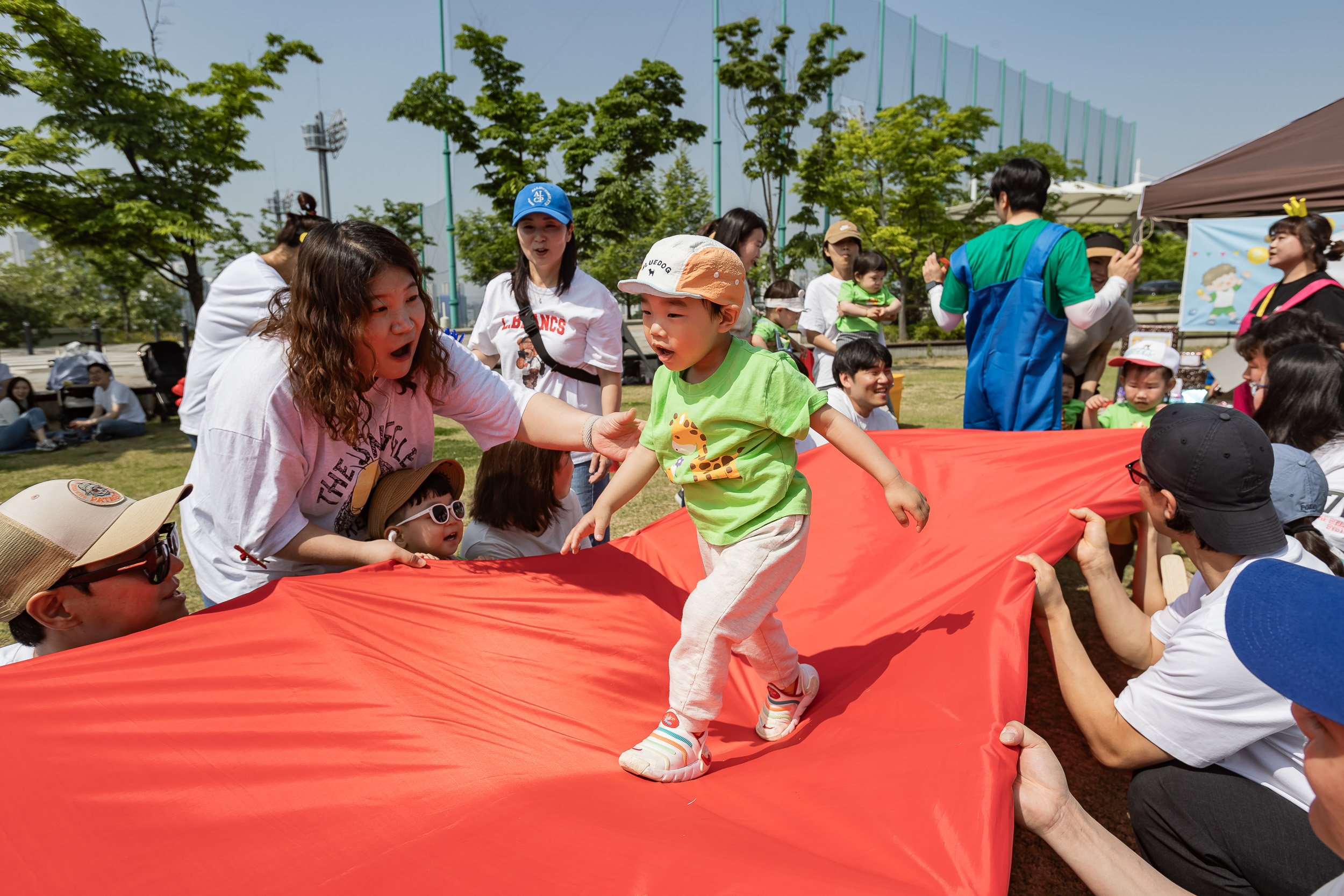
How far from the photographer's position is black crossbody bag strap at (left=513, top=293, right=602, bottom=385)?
156 inches

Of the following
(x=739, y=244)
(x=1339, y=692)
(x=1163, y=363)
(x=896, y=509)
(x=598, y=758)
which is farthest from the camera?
(x=739, y=244)

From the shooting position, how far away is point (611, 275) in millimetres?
29344

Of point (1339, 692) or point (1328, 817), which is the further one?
point (1328, 817)

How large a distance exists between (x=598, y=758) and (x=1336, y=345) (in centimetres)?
386

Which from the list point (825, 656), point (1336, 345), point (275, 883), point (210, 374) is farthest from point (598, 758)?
point (1336, 345)

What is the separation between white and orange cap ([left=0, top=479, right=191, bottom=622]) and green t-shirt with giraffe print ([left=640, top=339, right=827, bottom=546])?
4.67ft

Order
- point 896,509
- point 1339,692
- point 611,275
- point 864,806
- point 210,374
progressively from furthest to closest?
point 611,275 < point 210,374 < point 896,509 < point 864,806 < point 1339,692

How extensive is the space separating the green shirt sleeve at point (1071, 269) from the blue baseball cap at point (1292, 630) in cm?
300

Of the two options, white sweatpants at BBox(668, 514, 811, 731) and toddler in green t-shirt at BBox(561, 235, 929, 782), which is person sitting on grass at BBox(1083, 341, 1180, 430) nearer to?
toddler in green t-shirt at BBox(561, 235, 929, 782)

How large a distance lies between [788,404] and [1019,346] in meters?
2.17

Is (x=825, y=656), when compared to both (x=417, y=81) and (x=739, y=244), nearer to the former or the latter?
(x=739, y=244)

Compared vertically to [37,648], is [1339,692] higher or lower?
higher

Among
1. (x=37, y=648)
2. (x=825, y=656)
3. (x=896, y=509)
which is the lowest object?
(x=825, y=656)

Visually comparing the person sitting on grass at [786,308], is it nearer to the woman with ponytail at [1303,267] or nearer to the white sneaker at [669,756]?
the woman with ponytail at [1303,267]
